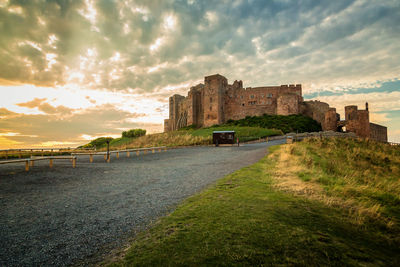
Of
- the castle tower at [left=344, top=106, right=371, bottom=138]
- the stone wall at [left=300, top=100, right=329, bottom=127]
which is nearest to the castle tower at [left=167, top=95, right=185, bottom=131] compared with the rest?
the stone wall at [left=300, top=100, right=329, bottom=127]

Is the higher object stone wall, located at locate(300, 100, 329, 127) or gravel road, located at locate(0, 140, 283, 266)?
stone wall, located at locate(300, 100, 329, 127)

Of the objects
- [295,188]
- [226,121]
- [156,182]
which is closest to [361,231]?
[295,188]

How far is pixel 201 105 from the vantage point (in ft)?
195

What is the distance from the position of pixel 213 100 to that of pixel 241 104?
337 inches

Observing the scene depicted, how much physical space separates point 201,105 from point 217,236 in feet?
189

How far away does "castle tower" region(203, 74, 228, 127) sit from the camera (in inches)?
2064

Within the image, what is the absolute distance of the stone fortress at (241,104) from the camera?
4694cm

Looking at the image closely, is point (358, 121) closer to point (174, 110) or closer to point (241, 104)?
point (241, 104)

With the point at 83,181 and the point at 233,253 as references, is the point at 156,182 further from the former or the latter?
the point at 233,253

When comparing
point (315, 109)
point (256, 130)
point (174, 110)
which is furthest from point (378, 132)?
point (174, 110)

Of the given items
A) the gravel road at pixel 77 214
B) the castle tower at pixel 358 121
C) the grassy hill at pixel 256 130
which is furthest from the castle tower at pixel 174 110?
the gravel road at pixel 77 214

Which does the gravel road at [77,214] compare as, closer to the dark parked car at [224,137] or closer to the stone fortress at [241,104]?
the dark parked car at [224,137]

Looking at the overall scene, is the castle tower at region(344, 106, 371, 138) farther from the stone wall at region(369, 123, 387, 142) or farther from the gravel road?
the gravel road

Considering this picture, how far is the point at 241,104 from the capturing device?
54656 millimetres
